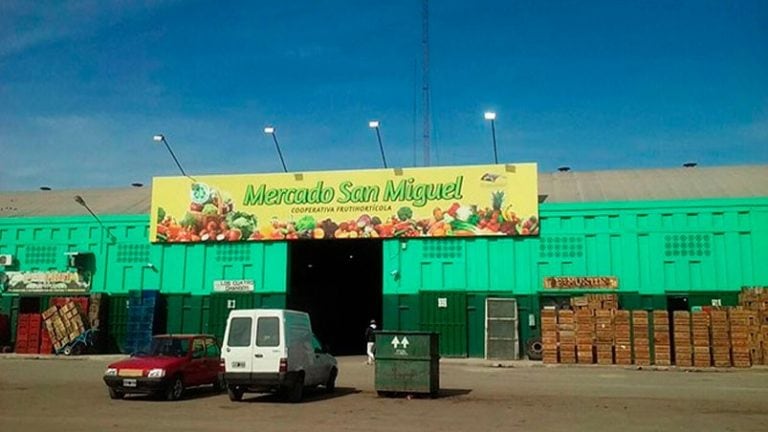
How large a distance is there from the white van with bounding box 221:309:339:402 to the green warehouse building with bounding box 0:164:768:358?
52.3 ft

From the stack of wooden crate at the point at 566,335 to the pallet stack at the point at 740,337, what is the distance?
5.61 meters

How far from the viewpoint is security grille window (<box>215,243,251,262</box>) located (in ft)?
113

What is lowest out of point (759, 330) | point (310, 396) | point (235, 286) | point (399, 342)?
point (310, 396)

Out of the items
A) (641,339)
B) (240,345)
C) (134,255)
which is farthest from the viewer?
(134,255)

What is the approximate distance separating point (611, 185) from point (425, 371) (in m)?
21.1

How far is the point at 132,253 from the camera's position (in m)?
35.5

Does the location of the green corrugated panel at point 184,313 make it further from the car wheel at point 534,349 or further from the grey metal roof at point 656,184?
the grey metal roof at point 656,184

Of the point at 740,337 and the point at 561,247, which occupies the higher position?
the point at 561,247

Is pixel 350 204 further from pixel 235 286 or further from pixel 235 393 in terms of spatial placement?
pixel 235 393

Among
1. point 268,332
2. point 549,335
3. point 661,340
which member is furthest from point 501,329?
point 268,332

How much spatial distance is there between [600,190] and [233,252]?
16.9m

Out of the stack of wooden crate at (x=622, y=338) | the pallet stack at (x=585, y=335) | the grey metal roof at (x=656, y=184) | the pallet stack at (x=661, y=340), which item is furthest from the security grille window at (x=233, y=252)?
the pallet stack at (x=661, y=340)

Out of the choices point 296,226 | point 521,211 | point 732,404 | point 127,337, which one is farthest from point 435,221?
point 732,404

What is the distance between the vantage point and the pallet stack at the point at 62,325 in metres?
33.8
